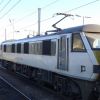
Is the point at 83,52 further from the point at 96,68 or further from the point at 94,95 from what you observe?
the point at 94,95

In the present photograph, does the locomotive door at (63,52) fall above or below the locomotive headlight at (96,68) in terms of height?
above

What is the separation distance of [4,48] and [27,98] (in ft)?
60.6

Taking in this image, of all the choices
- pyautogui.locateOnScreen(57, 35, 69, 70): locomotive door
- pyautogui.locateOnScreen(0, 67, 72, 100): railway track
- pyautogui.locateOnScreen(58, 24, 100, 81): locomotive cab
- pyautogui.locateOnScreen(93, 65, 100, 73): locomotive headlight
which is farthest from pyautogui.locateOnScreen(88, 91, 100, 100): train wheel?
pyautogui.locateOnScreen(0, 67, 72, 100): railway track

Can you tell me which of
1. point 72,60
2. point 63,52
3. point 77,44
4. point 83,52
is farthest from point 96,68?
point 63,52

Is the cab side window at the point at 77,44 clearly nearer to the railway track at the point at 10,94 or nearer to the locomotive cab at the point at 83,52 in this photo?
the locomotive cab at the point at 83,52

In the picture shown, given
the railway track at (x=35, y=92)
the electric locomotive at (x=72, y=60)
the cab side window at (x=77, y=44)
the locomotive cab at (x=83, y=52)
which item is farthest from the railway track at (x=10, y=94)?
the cab side window at (x=77, y=44)

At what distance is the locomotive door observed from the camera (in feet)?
47.9

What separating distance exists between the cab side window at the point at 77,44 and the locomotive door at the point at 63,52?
1.97ft

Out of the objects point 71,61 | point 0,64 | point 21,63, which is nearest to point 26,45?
point 21,63

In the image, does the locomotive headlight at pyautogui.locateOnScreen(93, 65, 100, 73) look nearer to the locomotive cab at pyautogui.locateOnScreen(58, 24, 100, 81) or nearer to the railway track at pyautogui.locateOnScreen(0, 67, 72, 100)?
the locomotive cab at pyautogui.locateOnScreen(58, 24, 100, 81)

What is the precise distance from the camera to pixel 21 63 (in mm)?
24984

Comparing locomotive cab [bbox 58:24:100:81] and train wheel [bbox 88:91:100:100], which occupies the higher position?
locomotive cab [bbox 58:24:100:81]

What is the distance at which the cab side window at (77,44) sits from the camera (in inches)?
525

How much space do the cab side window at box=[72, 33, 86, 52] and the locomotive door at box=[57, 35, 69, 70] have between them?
0.60 metres
